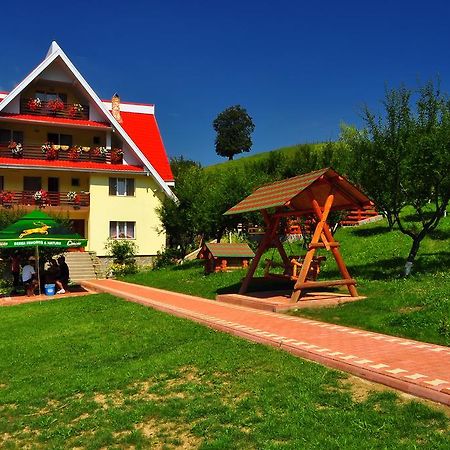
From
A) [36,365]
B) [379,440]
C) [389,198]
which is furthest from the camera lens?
[389,198]

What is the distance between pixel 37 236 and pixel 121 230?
1644 centimetres

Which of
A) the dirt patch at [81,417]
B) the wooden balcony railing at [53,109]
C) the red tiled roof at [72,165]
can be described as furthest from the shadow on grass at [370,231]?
the dirt patch at [81,417]

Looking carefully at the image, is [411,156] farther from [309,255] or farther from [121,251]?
[121,251]

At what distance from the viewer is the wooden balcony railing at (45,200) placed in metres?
31.1

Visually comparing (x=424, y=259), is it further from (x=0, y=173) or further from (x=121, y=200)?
(x=0, y=173)

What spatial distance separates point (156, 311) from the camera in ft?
42.7

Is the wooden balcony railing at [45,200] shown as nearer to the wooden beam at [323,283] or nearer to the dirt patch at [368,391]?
the wooden beam at [323,283]

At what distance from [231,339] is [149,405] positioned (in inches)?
117

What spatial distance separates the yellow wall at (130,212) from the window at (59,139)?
132 inches

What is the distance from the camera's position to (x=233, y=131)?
113 metres

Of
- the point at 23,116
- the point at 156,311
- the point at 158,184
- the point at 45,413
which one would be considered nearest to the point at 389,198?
the point at 156,311

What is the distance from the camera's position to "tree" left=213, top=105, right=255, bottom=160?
368 ft

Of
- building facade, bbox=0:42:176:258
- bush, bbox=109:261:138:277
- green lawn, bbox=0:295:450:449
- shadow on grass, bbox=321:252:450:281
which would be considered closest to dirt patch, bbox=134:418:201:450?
green lawn, bbox=0:295:450:449

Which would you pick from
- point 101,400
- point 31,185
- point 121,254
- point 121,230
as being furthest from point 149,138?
point 101,400
